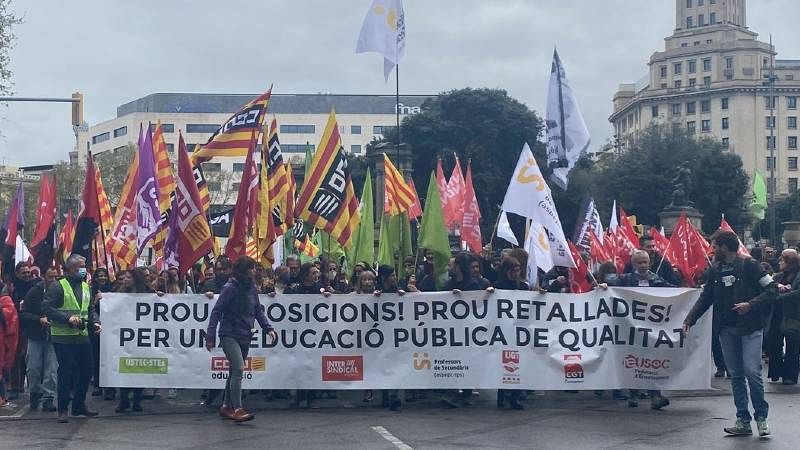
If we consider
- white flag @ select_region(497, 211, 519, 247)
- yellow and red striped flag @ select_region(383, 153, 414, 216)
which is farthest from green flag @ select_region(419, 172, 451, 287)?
yellow and red striped flag @ select_region(383, 153, 414, 216)

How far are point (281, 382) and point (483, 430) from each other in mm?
2939

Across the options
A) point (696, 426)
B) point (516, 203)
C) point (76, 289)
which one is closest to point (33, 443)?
point (76, 289)

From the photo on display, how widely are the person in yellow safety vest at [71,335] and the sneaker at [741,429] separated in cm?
651

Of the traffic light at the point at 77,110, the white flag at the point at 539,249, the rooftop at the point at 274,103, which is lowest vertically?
the white flag at the point at 539,249

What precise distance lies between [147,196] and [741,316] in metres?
9.49

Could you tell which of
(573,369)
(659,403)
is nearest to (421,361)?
(573,369)

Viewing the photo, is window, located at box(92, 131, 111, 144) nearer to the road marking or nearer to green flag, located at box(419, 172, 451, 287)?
green flag, located at box(419, 172, 451, 287)

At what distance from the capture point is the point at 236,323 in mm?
12148

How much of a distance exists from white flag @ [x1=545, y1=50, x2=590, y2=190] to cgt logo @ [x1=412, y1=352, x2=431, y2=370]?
18.3 ft

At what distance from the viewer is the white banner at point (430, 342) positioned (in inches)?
516

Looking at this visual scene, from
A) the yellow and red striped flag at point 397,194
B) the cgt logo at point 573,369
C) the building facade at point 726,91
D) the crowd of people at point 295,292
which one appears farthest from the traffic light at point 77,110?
the building facade at point 726,91

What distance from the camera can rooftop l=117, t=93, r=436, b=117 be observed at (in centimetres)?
12925

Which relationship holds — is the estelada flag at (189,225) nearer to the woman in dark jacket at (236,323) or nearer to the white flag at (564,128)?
the woman in dark jacket at (236,323)

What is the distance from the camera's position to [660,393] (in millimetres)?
13016
